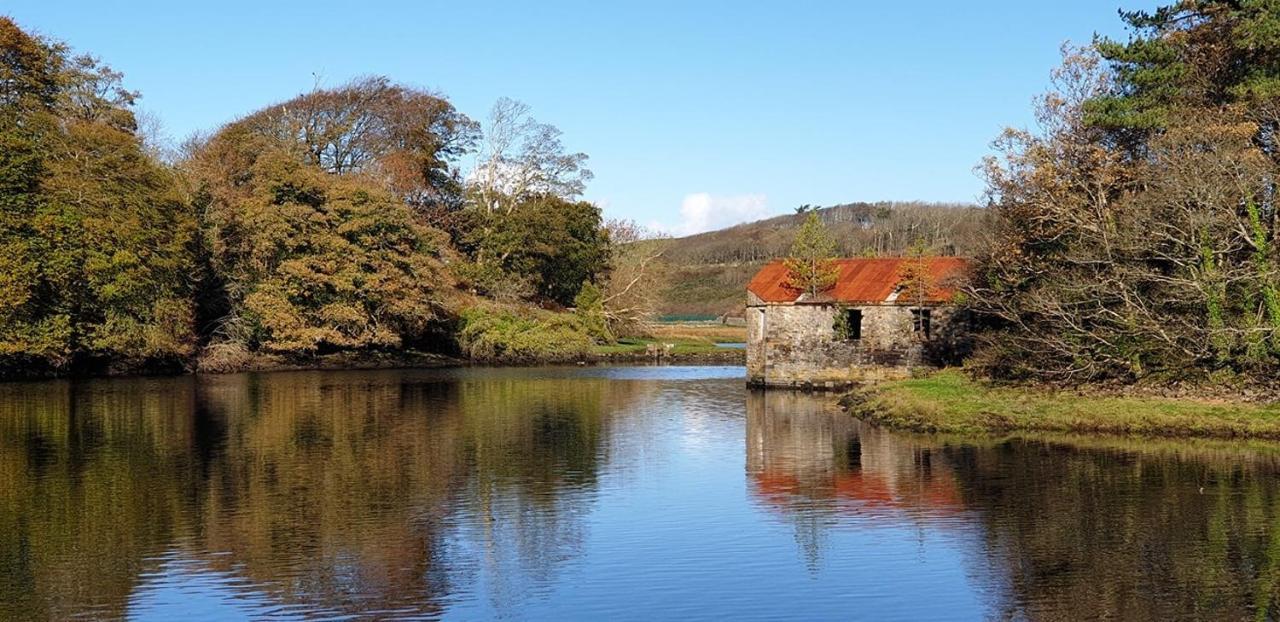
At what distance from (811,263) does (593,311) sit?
29.0 m

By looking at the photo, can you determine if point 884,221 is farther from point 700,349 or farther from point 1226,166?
point 1226,166

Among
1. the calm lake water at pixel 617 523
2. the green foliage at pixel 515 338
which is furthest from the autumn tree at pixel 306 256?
the calm lake water at pixel 617 523

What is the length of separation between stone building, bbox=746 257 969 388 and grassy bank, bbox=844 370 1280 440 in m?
6.67

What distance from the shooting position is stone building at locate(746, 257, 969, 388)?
41406 millimetres

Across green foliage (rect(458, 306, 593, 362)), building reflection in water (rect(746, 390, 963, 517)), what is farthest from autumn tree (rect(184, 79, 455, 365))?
building reflection in water (rect(746, 390, 963, 517))

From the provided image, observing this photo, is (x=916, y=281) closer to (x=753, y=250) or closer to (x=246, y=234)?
(x=246, y=234)

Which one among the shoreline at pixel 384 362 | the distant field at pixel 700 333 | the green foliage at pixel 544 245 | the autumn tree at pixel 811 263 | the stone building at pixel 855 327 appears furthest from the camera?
the distant field at pixel 700 333

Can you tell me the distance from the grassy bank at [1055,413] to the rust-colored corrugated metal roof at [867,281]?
7650 mm

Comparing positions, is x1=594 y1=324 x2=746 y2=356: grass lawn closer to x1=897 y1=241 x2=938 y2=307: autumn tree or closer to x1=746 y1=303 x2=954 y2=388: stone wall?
x1=746 y1=303 x2=954 y2=388: stone wall

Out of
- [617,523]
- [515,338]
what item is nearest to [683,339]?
[515,338]

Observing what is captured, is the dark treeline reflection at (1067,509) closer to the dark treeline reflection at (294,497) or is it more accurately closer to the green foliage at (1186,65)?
the dark treeline reflection at (294,497)

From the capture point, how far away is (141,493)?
21.5 meters

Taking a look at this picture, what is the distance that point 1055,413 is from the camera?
29.5 meters

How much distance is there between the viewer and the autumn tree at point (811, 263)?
1724 inches
